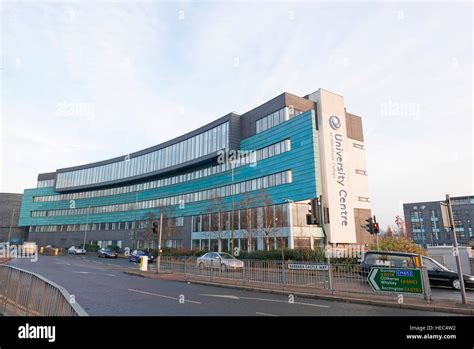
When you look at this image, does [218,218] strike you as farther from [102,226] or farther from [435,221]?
[435,221]

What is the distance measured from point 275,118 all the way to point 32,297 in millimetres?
37846

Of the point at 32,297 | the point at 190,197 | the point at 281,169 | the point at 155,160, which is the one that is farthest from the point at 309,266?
the point at 155,160

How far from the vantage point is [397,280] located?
11.3m

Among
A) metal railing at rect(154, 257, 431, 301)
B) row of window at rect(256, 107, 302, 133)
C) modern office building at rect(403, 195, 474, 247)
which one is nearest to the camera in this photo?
metal railing at rect(154, 257, 431, 301)

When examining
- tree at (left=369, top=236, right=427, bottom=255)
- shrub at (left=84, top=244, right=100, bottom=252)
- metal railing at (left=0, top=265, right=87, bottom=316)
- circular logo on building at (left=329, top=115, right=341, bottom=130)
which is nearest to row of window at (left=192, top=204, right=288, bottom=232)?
circular logo on building at (left=329, top=115, right=341, bottom=130)

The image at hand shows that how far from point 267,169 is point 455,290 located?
28.7 metres

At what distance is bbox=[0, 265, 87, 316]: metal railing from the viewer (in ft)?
17.4

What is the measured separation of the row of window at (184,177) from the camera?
41250 mm

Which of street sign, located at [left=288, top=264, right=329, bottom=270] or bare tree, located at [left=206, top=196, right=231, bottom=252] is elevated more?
bare tree, located at [left=206, top=196, right=231, bottom=252]

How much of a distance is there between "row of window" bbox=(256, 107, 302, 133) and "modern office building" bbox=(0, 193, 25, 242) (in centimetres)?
8209

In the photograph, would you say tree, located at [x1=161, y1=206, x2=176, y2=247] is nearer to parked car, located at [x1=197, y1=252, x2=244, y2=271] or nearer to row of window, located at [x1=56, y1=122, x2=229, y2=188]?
row of window, located at [x1=56, y1=122, x2=229, y2=188]

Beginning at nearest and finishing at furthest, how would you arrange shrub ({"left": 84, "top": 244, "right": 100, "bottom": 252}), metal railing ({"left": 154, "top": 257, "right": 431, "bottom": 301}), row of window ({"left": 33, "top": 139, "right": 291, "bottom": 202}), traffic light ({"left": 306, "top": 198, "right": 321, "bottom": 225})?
traffic light ({"left": 306, "top": 198, "right": 321, "bottom": 225}) < metal railing ({"left": 154, "top": 257, "right": 431, "bottom": 301}) < row of window ({"left": 33, "top": 139, "right": 291, "bottom": 202}) < shrub ({"left": 84, "top": 244, "right": 100, "bottom": 252})
